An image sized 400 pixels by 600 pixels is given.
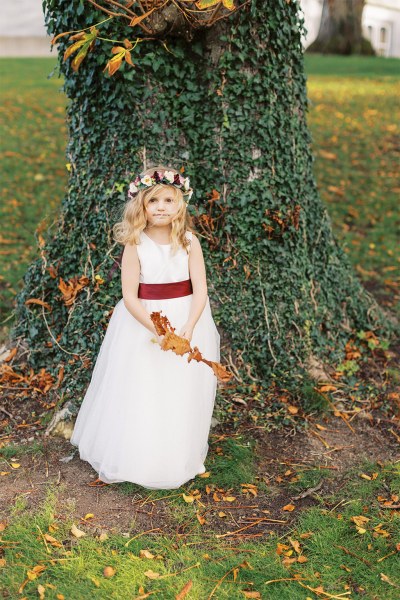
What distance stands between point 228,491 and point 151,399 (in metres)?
0.66

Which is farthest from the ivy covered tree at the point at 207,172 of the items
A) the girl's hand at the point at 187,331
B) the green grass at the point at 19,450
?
the girl's hand at the point at 187,331

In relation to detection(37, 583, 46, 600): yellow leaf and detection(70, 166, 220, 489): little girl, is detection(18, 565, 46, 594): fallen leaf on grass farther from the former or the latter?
detection(70, 166, 220, 489): little girl

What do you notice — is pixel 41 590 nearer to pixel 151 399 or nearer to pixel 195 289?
pixel 151 399

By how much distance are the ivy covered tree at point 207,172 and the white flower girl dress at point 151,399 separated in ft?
2.11

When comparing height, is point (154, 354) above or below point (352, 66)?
below

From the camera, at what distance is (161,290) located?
11.4 feet

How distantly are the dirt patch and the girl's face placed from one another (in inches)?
55.1

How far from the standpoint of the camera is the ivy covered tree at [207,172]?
3857 millimetres

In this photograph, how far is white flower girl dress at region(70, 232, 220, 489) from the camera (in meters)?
3.41

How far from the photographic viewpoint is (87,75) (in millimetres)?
3930

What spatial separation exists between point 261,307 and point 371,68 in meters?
14.8

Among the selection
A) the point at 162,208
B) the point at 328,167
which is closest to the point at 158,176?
the point at 162,208

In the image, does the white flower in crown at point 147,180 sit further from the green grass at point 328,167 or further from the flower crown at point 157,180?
the green grass at point 328,167

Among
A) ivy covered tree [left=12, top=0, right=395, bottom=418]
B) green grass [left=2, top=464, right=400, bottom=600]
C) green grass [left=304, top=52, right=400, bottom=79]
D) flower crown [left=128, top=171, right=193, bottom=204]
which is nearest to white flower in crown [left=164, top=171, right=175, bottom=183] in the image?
flower crown [left=128, top=171, right=193, bottom=204]
